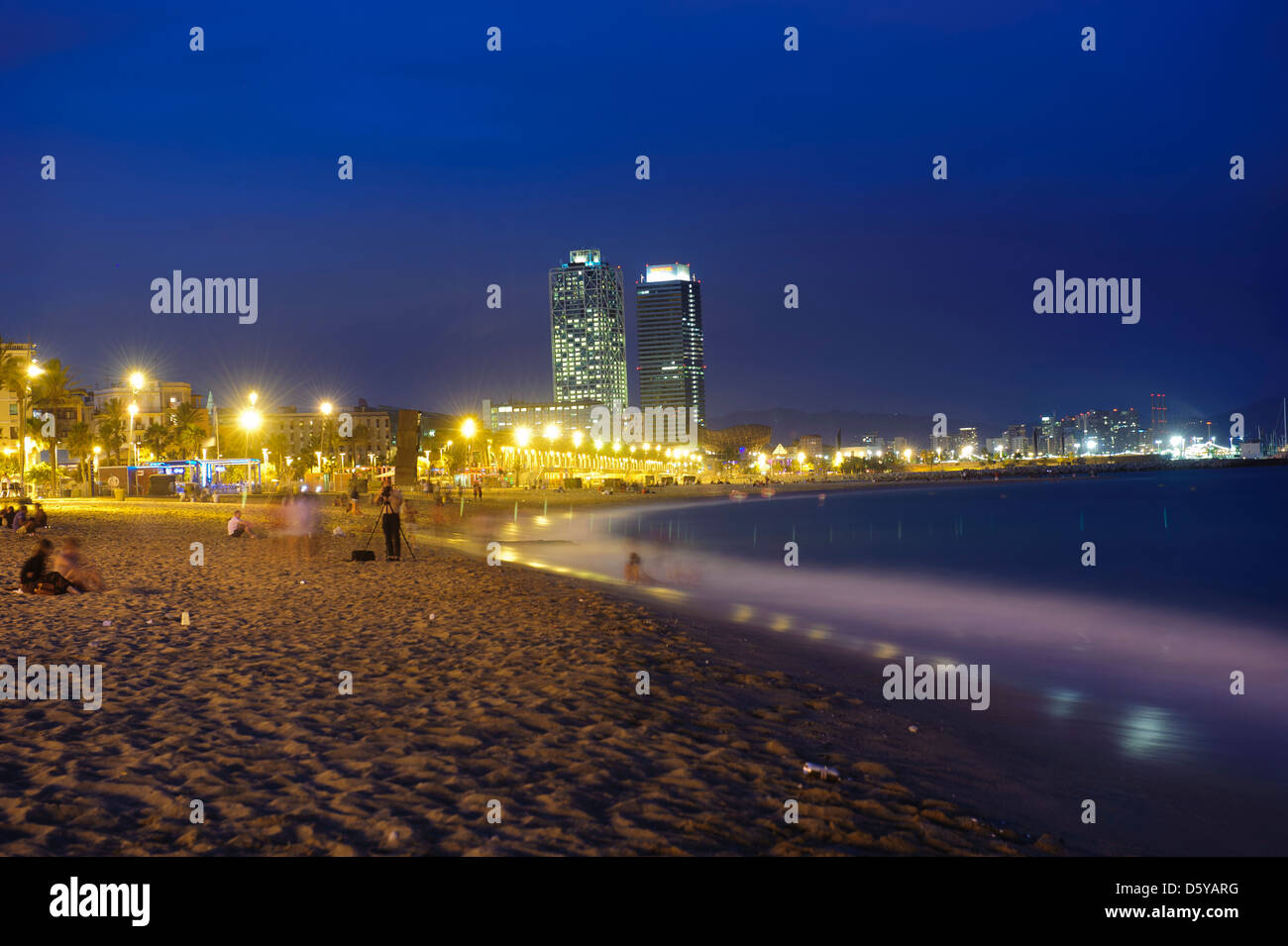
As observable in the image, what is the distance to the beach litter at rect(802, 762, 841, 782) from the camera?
6368 millimetres

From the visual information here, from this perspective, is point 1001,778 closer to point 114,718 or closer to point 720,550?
point 114,718

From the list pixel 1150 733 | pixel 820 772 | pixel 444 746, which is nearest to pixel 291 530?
pixel 444 746

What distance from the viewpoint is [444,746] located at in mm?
6566

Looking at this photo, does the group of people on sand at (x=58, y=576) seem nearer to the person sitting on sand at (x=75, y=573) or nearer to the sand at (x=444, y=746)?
the person sitting on sand at (x=75, y=573)

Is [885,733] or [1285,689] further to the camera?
[1285,689]

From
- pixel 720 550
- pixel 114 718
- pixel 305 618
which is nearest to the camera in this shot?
pixel 114 718

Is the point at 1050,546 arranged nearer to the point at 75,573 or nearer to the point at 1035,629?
the point at 1035,629

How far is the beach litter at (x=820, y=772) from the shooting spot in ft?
20.9

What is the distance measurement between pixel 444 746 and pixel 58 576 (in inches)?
417

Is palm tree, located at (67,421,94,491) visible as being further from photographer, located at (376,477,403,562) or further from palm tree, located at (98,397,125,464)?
photographer, located at (376,477,403,562)
